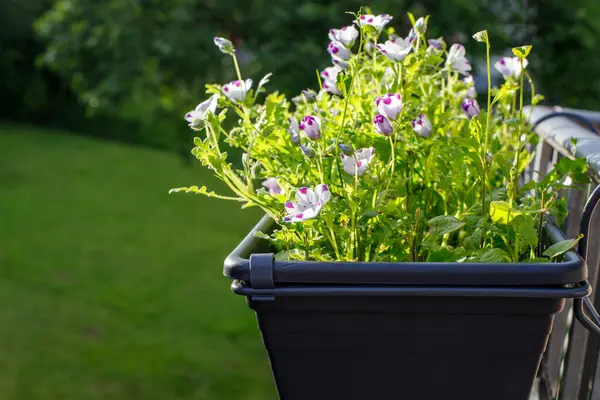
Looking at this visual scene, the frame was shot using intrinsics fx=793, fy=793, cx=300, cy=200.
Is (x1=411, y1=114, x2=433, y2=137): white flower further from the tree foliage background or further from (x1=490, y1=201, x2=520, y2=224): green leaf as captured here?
the tree foliage background

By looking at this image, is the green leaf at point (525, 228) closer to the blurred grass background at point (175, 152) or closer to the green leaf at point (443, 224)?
the green leaf at point (443, 224)

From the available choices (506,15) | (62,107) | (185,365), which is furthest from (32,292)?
(62,107)

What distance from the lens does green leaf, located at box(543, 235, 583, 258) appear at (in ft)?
2.95

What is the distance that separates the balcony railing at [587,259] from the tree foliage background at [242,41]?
1.63 meters

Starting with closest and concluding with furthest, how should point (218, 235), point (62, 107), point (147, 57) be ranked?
point (147, 57) → point (218, 235) → point (62, 107)

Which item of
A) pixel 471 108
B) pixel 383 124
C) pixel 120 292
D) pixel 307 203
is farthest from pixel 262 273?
pixel 120 292

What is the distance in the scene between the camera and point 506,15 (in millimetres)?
3959

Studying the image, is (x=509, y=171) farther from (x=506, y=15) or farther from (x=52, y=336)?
(x=52, y=336)

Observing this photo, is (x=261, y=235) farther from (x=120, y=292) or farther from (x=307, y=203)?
(x=120, y=292)

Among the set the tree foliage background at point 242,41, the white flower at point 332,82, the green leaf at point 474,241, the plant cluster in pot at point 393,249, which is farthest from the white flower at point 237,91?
the tree foliage background at point 242,41

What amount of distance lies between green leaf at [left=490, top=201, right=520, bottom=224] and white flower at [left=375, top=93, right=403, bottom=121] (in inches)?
6.4

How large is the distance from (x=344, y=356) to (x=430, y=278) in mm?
150

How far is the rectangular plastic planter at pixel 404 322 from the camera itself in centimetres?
83

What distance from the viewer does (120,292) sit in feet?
15.9
